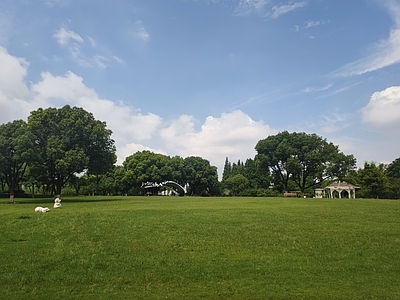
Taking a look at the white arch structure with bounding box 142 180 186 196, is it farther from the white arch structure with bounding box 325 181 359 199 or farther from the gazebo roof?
the gazebo roof

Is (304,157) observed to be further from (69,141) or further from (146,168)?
(69,141)

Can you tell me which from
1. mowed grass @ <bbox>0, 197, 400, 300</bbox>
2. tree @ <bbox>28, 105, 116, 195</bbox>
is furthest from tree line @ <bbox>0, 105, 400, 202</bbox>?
mowed grass @ <bbox>0, 197, 400, 300</bbox>

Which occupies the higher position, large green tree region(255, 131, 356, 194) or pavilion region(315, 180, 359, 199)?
large green tree region(255, 131, 356, 194)

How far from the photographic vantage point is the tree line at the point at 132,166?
4284 centimetres

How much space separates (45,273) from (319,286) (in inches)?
348

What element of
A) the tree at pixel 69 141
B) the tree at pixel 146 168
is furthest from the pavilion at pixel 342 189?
the tree at pixel 69 141

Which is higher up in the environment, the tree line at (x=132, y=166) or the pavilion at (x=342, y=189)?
the tree line at (x=132, y=166)

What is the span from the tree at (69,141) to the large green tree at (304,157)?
39.2 m

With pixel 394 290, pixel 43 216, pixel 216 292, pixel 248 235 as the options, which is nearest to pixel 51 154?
pixel 43 216

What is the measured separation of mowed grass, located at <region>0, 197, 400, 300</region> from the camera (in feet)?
35.8

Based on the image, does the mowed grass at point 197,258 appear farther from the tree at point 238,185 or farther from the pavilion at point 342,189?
the tree at point 238,185

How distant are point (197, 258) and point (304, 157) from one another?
65.1 metres

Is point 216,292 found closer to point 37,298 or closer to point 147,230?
point 37,298

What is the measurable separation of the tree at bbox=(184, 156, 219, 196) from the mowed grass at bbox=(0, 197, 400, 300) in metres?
75.8
